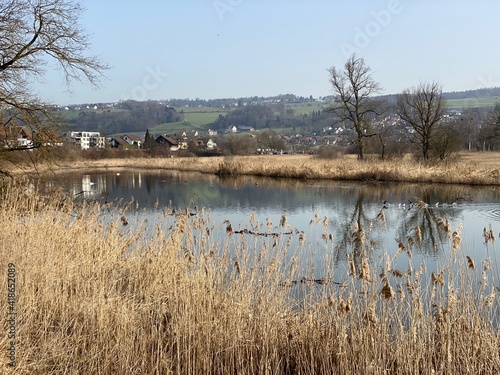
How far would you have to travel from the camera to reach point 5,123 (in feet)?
36.0

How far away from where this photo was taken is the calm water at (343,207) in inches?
386

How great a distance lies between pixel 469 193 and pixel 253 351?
18.1m

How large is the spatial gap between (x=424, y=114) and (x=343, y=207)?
13.5m

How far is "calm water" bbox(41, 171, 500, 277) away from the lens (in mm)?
9797

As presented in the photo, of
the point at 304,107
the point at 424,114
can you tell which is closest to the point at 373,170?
the point at 424,114

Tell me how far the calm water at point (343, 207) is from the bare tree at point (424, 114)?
15.6ft

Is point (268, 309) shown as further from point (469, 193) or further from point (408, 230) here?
point (469, 193)

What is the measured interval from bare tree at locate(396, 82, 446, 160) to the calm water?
476 centimetres

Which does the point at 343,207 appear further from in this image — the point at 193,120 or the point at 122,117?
the point at 193,120

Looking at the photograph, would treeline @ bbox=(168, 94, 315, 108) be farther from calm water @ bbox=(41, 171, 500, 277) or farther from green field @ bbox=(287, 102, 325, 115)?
calm water @ bbox=(41, 171, 500, 277)

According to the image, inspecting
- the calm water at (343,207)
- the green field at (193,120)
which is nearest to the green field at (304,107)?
the green field at (193,120)

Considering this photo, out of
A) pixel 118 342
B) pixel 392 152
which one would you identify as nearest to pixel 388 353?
pixel 118 342

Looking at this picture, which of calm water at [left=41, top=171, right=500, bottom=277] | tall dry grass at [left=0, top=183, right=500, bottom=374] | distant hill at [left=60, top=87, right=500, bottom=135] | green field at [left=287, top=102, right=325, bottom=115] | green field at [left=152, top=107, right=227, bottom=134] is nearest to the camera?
tall dry grass at [left=0, top=183, right=500, bottom=374]

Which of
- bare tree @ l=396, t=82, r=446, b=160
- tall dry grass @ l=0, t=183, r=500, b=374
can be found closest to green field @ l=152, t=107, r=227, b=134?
bare tree @ l=396, t=82, r=446, b=160
